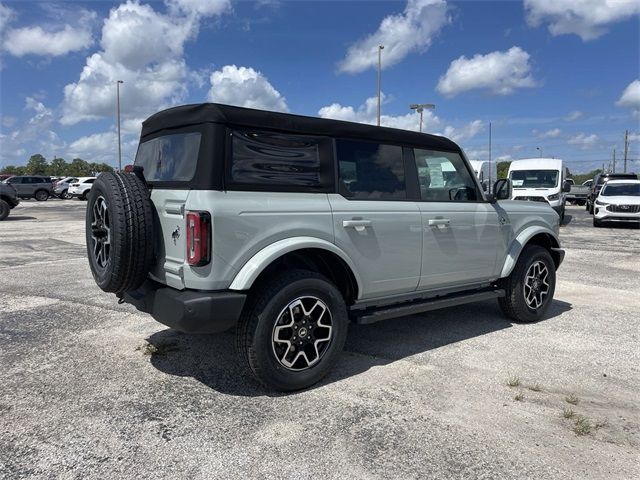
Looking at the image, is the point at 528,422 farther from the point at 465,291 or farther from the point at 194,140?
the point at 194,140

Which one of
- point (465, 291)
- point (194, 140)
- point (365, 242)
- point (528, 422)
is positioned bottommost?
point (528, 422)

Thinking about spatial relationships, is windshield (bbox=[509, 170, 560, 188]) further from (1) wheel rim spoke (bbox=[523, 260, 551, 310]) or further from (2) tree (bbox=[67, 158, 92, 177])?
(2) tree (bbox=[67, 158, 92, 177])

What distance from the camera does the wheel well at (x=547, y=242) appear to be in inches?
217

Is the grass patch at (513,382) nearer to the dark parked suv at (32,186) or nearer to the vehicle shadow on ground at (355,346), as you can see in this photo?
the vehicle shadow on ground at (355,346)

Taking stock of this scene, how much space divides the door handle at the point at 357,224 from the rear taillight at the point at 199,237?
107 cm

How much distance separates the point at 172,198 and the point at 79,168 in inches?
3684

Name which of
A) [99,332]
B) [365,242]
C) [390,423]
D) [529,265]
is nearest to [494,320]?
[529,265]

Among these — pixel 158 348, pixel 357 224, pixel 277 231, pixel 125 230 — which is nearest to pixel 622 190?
pixel 357 224

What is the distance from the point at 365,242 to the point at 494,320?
2392 millimetres

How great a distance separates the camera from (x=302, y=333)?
3539 millimetres

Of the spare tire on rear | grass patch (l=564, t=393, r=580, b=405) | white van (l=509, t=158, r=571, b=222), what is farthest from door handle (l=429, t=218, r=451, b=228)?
white van (l=509, t=158, r=571, b=222)

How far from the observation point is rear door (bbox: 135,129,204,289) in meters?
3.26

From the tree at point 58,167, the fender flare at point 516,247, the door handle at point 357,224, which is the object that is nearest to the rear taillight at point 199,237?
the door handle at point 357,224

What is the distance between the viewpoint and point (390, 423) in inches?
121
